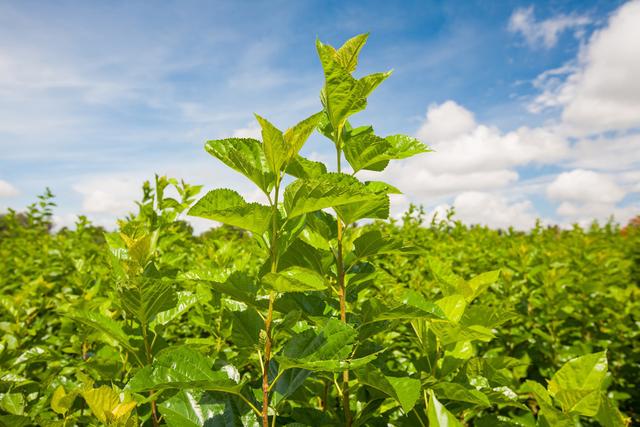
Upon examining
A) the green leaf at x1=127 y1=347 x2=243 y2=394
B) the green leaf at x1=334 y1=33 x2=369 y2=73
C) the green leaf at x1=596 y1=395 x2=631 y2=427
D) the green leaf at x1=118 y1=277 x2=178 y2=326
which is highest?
the green leaf at x1=334 y1=33 x2=369 y2=73

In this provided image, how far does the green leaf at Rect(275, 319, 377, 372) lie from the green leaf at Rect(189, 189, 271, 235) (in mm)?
311

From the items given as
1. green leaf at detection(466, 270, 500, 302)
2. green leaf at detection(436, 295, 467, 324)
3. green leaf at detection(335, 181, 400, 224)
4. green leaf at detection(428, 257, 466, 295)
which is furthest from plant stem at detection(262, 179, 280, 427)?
green leaf at detection(466, 270, 500, 302)

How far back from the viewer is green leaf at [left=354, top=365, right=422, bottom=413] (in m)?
1.10

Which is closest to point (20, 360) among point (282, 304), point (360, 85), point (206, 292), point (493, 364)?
point (206, 292)

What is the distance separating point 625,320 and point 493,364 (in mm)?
2856

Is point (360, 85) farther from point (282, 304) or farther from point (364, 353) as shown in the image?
point (364, 353)

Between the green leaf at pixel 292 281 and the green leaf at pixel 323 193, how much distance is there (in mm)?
150

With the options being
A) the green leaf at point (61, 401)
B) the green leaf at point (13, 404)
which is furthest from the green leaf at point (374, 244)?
the green leaf at point (13, 404)

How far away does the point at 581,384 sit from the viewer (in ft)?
4.35

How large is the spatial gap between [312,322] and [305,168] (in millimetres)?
476

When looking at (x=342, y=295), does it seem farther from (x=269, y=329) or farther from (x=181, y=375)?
(x=181, y=375)

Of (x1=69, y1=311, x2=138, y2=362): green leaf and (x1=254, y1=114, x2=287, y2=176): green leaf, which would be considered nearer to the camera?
(x1=254, y1=114, x2=287, y2=176): green leaf

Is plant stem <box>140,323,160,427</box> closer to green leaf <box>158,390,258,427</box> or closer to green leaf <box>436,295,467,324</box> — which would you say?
green leaf <box>158,390,258,427</box>

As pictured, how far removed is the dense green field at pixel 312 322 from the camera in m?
1.23
